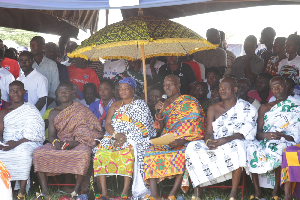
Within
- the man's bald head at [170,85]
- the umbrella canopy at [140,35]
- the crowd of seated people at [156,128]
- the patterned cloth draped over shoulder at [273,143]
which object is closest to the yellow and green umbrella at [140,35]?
the umbrella canopy at [140,35]

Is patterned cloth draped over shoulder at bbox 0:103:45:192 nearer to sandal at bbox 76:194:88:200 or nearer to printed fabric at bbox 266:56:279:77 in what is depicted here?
sandal at bbox 76:194:88:200

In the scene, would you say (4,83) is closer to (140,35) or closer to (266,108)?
(140,35)

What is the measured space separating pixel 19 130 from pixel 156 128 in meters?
2.12

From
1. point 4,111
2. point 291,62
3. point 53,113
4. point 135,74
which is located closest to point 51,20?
point 135,74

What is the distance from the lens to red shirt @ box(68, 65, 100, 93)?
22.8 ft

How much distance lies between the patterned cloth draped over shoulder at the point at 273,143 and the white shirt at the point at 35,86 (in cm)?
353

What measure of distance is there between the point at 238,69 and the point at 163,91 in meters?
1.86

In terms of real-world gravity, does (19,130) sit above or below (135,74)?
below

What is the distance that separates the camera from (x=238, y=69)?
712cm

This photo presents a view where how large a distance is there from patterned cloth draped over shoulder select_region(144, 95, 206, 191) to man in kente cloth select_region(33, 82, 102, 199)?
96cm

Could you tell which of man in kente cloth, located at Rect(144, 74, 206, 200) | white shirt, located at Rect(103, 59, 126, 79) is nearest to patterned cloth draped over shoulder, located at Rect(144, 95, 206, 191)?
man in kente cloth, located at Rect(144, 74, 206, 200)

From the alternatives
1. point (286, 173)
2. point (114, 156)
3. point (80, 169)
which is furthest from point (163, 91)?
point (286, 173)

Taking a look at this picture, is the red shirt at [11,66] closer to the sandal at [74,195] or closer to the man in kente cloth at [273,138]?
the sandal at [74,195]

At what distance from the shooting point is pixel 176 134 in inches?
212
